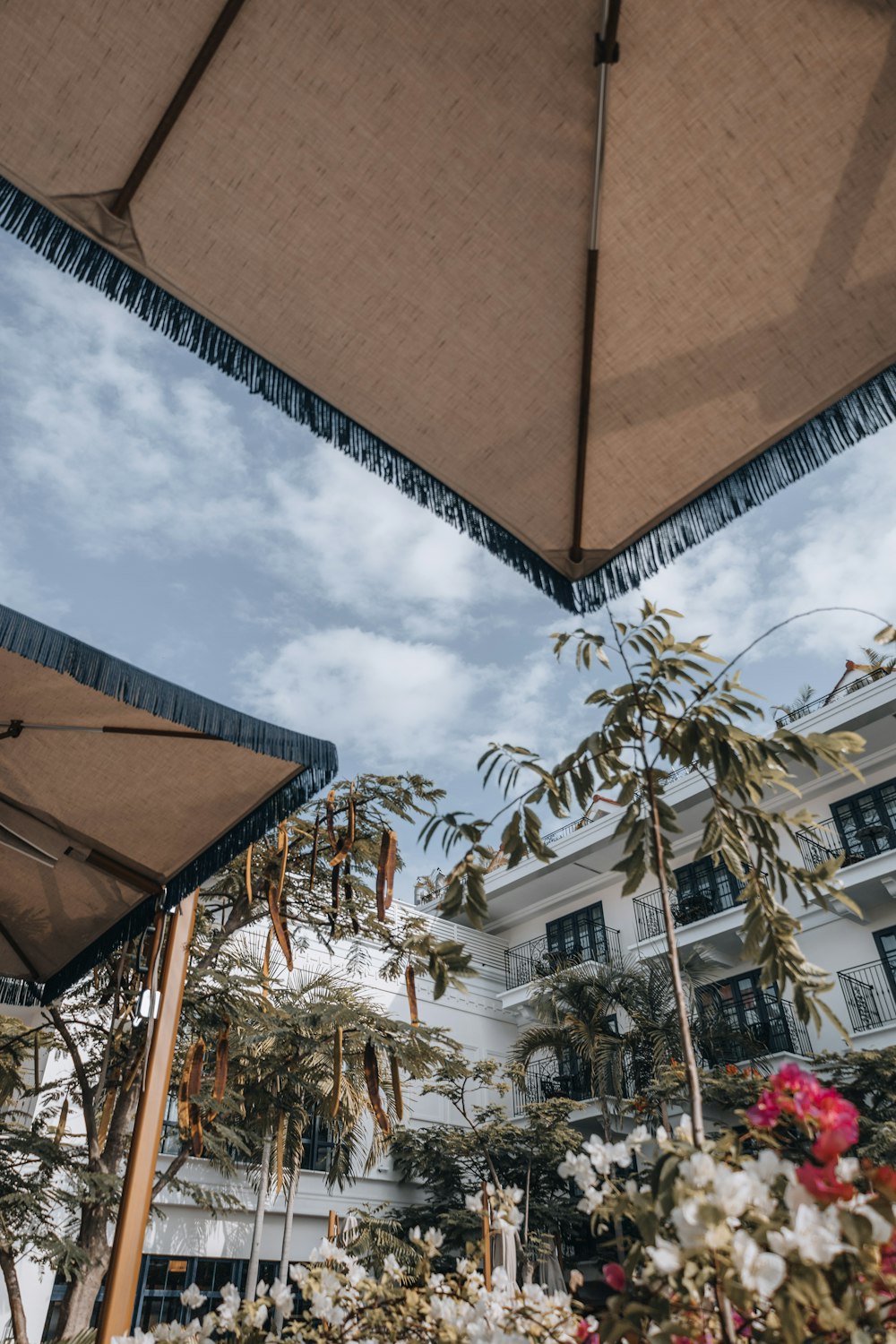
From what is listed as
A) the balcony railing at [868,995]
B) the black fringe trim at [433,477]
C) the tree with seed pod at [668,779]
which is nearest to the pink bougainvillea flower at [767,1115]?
the tree with seed pod at [668,779]

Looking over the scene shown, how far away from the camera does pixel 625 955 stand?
16.7 m

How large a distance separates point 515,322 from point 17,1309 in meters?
7.57

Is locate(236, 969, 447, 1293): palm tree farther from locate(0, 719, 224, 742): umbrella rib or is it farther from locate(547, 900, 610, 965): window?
locate(547, 900, 610, 965): window

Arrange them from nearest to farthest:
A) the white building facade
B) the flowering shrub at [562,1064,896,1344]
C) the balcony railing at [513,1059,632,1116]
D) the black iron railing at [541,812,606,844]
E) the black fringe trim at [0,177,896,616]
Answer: the flowering shrub at [562,1064,896,1344] < the black fringe trim at [0,177,896,616] < the white building facade < the balcony railing at [513,1059,632,1116] < the black iron railing at [541,812,606,844]

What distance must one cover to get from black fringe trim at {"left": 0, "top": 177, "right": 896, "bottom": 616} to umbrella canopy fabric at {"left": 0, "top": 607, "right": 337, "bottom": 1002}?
3.56ft

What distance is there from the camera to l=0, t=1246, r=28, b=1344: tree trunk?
6016 mm

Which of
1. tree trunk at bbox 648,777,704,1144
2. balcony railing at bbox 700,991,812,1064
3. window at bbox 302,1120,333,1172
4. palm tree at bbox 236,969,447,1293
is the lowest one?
tree trunk at bbox 648,777,704,1144

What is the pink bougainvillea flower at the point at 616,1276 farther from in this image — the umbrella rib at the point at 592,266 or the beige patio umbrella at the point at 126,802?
the beige patio umbrella at the point at 126,802

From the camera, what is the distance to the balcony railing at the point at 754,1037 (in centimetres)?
1309

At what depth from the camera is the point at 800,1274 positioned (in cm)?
95

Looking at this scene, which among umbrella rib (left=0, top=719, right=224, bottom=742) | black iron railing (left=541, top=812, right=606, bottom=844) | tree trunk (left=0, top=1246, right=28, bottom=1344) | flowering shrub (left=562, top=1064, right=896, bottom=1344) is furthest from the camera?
black iron railing (left=541, top=812, right=606, bottom=844)

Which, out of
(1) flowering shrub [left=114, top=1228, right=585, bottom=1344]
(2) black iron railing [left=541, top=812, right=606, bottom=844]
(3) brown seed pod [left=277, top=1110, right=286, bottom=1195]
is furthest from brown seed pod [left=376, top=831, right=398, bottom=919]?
(2) black iron railing [left=541, top=812, right=606, bottom=844]

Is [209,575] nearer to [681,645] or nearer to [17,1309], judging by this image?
[17,1309]

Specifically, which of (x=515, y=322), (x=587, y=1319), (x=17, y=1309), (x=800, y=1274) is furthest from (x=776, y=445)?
(x=17, y=1309)
